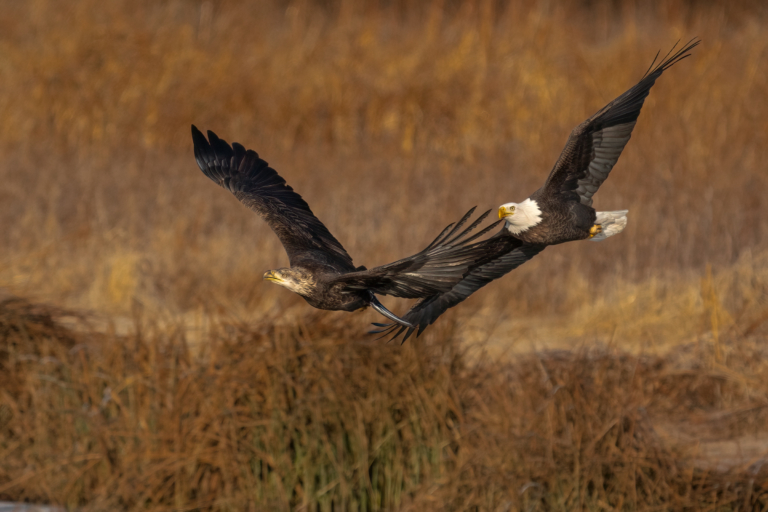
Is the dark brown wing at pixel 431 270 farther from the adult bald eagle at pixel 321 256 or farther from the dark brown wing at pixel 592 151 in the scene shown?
the dark brown wing at pixel 592 151

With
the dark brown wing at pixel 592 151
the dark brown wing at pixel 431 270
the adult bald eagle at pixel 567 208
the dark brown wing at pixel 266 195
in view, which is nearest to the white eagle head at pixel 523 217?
the adult bald eagle at pixel 567 208

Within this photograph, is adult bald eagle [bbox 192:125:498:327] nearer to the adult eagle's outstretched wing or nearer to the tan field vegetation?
the adult eagle's outstretched wing

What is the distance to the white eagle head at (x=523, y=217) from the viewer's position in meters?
4.89

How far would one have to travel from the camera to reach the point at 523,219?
16.1 feet

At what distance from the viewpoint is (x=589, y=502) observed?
9953 millimetres

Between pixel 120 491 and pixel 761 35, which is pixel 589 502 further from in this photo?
pixel 761 35

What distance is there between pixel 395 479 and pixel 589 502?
71.4 inches

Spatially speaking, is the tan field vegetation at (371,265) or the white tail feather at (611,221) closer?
the white tail feather at (611,221)

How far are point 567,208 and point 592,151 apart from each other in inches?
14.6

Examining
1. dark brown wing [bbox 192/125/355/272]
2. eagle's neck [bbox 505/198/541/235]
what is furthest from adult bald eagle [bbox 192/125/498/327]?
eagle's neck [bbox 505/198/541/235]

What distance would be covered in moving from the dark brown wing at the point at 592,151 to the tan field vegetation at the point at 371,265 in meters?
4.87

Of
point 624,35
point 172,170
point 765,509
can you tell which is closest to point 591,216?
point 765,509

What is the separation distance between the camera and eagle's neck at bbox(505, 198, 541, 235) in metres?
4.89

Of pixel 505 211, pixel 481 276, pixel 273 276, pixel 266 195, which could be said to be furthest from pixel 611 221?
pixel 266 195
